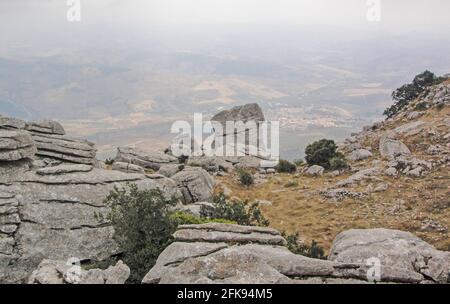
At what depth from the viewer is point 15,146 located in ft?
78.5

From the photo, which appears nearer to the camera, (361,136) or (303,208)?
(303,208)

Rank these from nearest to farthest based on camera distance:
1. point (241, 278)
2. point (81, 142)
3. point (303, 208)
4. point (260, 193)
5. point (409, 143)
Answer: point (241, 278)
point (81, 142)
point (303, 208)
point (260, 193)
point (409, 143)

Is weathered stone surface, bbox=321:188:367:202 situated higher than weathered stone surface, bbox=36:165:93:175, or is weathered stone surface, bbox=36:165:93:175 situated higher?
weathered stone surface, bbox=36:165:93:175

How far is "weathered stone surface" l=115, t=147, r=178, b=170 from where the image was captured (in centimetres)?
4331

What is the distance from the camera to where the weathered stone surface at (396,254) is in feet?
52.8

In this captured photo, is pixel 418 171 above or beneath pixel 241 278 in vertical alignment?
beneath

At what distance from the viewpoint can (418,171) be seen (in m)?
39.1

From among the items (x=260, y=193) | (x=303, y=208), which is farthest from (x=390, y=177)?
(x=260, y=193)

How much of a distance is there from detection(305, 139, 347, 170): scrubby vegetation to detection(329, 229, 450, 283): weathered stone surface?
1058 inches

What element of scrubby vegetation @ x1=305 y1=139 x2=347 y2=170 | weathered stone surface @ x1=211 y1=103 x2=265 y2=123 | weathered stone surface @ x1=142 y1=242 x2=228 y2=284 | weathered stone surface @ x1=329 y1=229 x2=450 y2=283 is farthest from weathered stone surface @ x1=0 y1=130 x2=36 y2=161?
weathered stone surface @ x1=211 y1=103 x2=265 y2=123

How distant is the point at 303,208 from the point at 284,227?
459 centimetres

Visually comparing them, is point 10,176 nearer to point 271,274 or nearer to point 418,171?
point 271,274

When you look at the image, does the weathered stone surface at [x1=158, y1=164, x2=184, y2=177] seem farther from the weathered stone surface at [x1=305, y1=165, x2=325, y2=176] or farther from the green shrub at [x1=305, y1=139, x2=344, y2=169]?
the green shrub at [x1=305, y1=139, x2=344, y2=169]

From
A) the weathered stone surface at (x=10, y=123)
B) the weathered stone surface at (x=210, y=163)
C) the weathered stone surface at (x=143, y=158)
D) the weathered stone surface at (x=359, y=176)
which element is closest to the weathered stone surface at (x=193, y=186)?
the weathered stone surface at (x=143, y=158)
